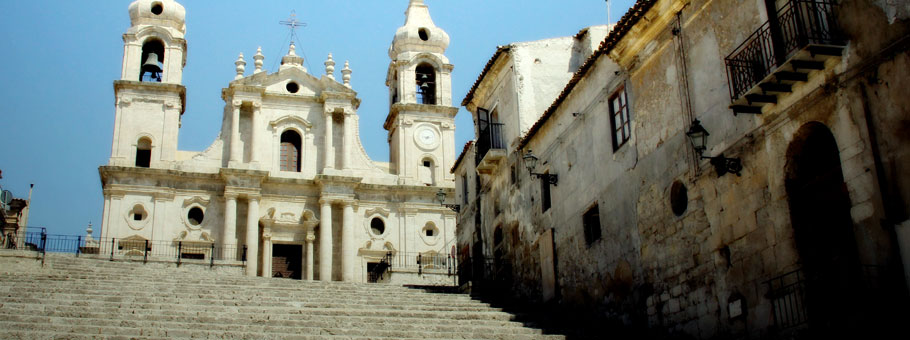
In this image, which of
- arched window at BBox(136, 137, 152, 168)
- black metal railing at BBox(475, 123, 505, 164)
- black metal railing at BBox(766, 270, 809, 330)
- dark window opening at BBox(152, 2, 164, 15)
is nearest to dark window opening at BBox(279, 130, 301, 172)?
arched window at BBox(136, 137, 152, 168)

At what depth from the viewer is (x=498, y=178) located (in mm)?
27281

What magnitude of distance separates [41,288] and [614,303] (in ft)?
39.3

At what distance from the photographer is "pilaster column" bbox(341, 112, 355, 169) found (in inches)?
1618

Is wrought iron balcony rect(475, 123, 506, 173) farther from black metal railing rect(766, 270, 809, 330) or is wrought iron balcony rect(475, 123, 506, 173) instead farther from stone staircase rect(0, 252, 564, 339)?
black metal railing rect(766, 270, 809, 330)

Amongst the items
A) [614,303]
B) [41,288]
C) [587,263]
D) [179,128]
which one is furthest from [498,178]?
[179,128]

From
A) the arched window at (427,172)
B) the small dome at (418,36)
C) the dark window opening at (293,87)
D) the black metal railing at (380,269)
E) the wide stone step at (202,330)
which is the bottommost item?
the wide stone step at (202,330)

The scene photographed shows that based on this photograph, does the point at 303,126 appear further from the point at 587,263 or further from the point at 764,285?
the point at 764,285

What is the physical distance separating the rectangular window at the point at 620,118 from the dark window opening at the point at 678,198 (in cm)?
215

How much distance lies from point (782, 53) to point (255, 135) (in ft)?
94.7

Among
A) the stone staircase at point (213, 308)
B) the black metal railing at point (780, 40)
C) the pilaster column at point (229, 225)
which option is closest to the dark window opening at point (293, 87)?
the pilaster column at point (229, 225)

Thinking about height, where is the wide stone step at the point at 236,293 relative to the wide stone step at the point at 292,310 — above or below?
above

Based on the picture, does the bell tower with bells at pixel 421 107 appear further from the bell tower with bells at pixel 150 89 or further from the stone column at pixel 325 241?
the bell tower with bells at pixel 150 89

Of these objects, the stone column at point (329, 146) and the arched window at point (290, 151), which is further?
the arched window at point (290, 151)

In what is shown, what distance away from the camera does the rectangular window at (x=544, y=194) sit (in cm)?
2375
